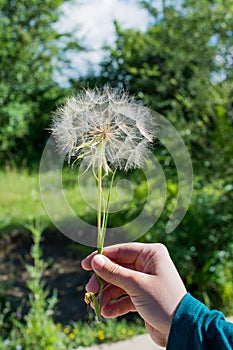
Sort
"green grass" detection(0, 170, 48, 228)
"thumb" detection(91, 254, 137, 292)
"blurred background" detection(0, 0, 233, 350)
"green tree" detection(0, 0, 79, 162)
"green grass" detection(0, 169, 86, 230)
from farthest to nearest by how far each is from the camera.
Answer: "green tree" detection(0, 0, 79, 162), "green grass" detection(0, 170, 48, 228), "green grass" detection(0, 169, 86, 230), "blurred background" detection(0, 0, 233, 350), "thumb" detection(91, 254, 137, 292)

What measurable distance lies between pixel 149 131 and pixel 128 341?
2.12 m

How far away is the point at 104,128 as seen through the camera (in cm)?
118

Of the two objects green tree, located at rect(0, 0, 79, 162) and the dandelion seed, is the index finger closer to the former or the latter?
the dandelion seed

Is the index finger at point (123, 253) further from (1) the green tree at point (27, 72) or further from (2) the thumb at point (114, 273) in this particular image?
(1) the green tree at point (27, 72)

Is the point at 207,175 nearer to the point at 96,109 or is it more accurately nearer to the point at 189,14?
the point at 189,14

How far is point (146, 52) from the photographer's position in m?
5.81

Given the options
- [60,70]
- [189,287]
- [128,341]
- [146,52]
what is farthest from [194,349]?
[60,70]

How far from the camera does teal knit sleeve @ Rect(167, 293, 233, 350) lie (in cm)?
106

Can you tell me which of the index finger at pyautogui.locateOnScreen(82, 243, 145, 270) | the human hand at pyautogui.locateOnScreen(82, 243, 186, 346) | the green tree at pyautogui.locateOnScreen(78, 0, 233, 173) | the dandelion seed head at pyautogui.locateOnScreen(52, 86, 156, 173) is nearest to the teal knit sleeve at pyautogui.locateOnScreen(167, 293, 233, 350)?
the human hand at pyautogui.locateOnScreen(82, 243, 186, 346)

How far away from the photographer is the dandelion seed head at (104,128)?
1198mm

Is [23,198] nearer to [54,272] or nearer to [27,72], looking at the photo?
[54,272]

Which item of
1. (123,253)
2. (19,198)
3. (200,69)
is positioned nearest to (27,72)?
(19,198)

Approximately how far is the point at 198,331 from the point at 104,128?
20.6 inches

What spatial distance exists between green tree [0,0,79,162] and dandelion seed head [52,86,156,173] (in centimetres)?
811
